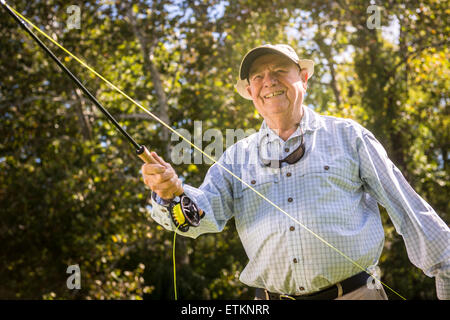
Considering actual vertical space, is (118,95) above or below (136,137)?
above

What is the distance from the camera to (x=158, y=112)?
7633 mm

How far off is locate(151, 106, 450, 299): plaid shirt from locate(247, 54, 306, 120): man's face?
14cm

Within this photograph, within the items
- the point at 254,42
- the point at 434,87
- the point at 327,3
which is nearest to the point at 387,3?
the point at 327,3

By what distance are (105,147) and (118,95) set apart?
1.23 meters

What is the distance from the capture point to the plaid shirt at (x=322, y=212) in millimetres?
2197

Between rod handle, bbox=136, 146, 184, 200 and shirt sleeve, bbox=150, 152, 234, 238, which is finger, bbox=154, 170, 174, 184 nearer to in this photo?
rod handle, bbox=136, 146, 184, 200

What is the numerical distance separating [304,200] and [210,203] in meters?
0.48

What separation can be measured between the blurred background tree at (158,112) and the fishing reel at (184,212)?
4.76 m

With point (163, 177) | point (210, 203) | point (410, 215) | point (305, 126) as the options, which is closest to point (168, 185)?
point (163, 177)

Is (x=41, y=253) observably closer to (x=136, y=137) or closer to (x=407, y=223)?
(x=136, y=137)

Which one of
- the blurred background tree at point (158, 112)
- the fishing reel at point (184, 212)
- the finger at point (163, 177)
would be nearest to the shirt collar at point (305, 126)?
the fishing reel at point (184, 212)

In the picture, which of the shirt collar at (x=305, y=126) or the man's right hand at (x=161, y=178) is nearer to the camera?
the man's right hand at (x=161, y=178)

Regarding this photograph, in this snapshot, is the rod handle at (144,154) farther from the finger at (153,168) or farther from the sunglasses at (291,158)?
Answer: the sunglasses at (291,158)
